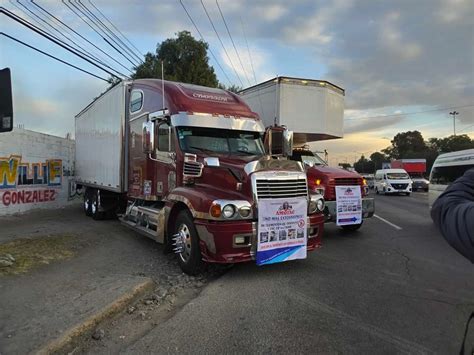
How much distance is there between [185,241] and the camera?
742 cm

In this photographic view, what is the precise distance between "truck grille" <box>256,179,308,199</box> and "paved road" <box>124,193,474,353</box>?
129cm

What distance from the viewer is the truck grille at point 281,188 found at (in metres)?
7.05

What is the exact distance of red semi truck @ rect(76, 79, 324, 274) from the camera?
6.90 metres

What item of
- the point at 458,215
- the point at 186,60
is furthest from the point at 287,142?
the point at 186,60

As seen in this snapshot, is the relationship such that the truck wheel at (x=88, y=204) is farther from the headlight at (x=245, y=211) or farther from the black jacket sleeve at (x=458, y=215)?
the black jacket sleeve at (x=458, y=215)

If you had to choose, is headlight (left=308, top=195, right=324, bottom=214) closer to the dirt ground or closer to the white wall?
the dirt ground

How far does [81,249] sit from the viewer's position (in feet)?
30.5

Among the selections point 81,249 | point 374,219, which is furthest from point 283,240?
point 374,219

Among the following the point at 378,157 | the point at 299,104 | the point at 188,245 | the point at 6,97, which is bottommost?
the point at 188,245

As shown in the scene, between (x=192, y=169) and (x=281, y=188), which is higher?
(x=192, y=169)

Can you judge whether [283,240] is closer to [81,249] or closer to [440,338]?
[440,338]

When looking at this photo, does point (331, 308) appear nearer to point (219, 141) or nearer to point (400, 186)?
point (219, 141)

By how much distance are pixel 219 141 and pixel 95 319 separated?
172 inches

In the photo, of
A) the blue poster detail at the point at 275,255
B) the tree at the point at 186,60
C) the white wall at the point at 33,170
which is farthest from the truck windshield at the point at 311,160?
the tree at the point at 186,60
